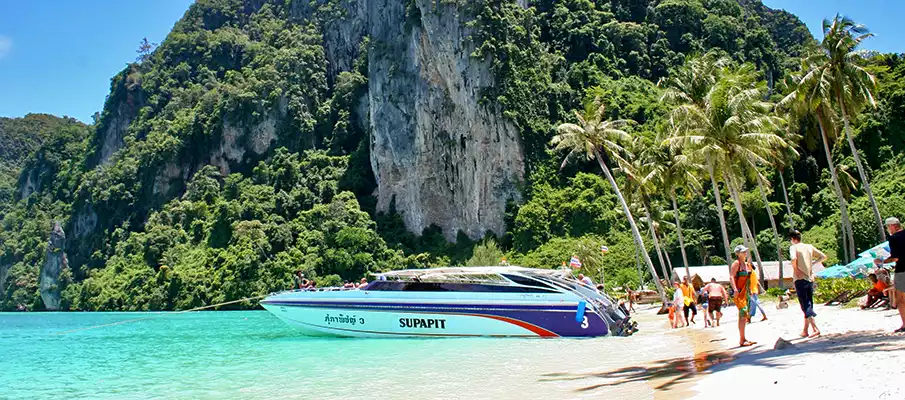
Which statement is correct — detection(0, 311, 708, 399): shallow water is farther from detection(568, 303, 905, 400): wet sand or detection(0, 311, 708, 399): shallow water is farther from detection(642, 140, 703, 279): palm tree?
detection(642, 140, 703, 279): palm tree

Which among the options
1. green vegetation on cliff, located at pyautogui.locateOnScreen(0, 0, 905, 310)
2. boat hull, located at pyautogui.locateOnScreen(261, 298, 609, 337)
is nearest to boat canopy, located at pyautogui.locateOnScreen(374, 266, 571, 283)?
boat hull, located at pyautogui.locateOnScreen(261, 298, 609, 337)

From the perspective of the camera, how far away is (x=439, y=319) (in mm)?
20219

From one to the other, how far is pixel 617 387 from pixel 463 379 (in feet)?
11.0

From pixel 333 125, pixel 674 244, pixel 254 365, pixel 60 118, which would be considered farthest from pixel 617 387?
pixel 60 118

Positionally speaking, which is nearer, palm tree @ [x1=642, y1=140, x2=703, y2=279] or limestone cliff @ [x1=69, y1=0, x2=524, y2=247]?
palm tree @ [x1=642, y1=140, x2=703, y2=279]

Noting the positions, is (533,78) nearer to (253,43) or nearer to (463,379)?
(253,43)

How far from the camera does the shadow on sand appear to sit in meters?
8.78

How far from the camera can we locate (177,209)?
82.0 metres

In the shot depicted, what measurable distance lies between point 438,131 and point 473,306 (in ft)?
161

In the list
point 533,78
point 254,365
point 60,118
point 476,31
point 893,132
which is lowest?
point 254,365

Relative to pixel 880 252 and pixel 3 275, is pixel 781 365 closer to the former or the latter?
pixel 880 252

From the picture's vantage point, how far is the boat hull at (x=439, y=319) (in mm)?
18938

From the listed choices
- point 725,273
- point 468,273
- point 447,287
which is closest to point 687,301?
point 468,273

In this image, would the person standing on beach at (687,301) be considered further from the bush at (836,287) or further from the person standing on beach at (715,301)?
the bush at (836,287)
